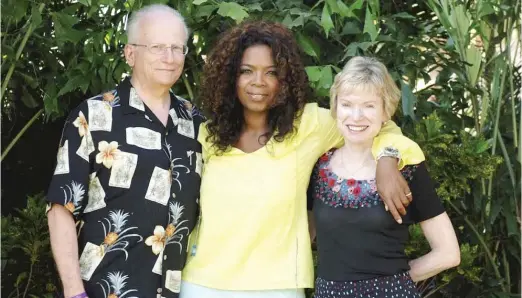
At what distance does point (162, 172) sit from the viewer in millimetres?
2596

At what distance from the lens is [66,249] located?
8.24 ft

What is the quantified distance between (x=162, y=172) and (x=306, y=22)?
97 cm

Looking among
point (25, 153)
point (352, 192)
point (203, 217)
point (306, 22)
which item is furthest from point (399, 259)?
point (25, 153)

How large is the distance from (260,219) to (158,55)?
638 mm

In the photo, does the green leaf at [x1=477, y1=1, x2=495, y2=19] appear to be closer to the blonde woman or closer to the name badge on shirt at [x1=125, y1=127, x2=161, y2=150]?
the blonde woman

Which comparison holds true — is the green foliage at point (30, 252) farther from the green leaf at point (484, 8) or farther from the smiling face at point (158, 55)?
the green leaf at point (484, 8)

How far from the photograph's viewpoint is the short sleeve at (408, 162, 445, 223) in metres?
2.45

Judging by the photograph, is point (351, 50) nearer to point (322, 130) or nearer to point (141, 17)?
point (322, 130)

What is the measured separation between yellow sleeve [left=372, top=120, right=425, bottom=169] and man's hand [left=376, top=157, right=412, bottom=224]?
51mm

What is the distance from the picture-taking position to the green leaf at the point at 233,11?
2.82m

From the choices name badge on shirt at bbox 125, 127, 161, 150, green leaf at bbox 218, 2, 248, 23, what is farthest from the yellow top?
green leaf at bbox 218, 2, 248, 23

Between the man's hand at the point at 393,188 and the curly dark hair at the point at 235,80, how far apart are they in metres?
0.38

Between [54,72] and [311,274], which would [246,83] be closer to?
[311,274]

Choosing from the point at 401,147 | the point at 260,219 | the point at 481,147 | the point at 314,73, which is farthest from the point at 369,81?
the point at 481,147
